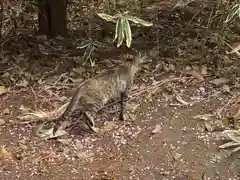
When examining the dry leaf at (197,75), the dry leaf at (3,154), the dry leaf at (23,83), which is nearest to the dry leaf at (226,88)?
the dry leaf at (197,75)

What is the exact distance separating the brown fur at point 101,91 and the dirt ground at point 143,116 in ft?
0.44

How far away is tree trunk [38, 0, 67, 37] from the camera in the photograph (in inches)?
213

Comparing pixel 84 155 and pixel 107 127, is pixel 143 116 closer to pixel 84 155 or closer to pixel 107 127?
pixel 107 127

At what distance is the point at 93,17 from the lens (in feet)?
20.4

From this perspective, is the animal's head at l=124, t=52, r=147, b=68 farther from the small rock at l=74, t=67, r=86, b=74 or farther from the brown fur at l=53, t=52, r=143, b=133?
the small rock at l=74, t=67, r=86, b=74

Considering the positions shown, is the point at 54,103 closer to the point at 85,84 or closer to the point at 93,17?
the point at 85,84

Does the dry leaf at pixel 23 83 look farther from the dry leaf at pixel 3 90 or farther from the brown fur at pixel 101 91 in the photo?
the brown fur at pixel 101 91

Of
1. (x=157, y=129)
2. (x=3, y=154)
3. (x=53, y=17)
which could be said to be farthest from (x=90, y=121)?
(x=53, y=17)

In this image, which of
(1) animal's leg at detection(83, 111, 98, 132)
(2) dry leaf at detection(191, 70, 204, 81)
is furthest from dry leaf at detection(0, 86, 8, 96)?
(2) dry leaf at detection(191, 70, 204, 81)

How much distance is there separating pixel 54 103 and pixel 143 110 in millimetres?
768

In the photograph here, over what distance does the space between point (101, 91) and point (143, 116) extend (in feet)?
1.41

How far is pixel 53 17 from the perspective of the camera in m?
5.45

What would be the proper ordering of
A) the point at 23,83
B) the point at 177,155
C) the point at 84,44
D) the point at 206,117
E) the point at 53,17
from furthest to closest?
the point at 53,17, the point at 84,44, the point at 23,83, the point at 206,117, the point at 177,155

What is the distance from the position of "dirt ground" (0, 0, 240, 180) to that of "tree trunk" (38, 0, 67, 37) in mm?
158
